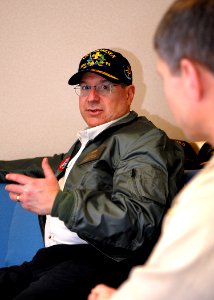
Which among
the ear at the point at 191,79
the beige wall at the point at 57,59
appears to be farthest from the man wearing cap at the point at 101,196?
the ear at the point at 191,79

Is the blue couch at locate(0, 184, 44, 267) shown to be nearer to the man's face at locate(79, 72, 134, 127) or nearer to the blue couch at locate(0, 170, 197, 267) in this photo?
the blue couch at locate(0, 170, 197, 267)

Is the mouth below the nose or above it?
below

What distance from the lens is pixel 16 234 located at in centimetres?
172

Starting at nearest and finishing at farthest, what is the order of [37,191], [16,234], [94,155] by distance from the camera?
[37,191] < [94,155] < [16,234]

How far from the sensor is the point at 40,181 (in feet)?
3.55

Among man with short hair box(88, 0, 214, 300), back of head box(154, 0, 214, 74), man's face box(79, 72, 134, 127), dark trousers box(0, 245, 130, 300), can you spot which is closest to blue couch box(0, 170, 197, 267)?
dark trousers box(0, 245, 130, 300)

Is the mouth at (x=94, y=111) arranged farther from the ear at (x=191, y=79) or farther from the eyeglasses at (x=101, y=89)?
the ear at (x=191, y=79)

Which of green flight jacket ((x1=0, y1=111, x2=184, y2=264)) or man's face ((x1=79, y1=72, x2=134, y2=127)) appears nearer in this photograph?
green flight jacket ((x1=0, y1=111, x2=184, y2=264))

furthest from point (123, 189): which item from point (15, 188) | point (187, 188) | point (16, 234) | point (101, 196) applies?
point (16, 234)

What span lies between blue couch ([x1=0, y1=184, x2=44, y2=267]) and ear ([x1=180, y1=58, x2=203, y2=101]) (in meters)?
1.23

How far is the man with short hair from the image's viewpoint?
498 millimetres

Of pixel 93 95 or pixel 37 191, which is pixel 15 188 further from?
pixel 93 95

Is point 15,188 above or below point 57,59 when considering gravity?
below

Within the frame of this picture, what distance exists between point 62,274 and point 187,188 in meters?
0.72
